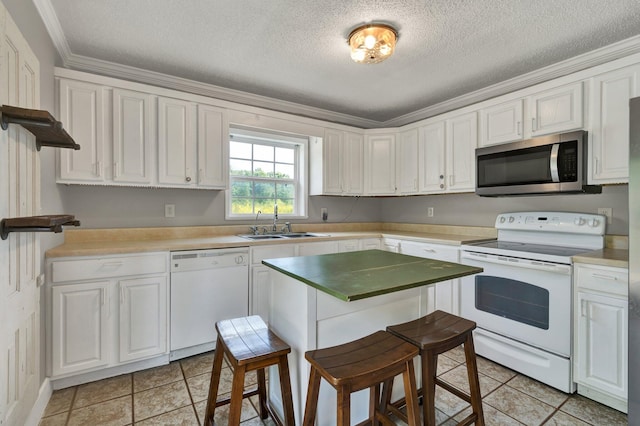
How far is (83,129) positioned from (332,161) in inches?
91.6

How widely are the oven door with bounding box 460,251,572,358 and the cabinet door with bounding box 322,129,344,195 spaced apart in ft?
5.29

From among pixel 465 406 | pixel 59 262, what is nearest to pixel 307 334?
pixel 465 406

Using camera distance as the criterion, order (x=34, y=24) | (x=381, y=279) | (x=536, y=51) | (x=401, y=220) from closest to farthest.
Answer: (x=381, y=279) → (x=34, y=24) → (x=536, y=51) → (x=401, y=220)

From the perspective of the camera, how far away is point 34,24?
177 centimetres

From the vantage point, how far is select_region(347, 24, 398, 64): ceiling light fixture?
6.61 feet

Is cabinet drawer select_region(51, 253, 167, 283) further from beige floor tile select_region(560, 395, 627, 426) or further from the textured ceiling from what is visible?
beige floor tile select_region(560, 395, 627, 426)

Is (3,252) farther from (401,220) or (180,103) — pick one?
(401,220)

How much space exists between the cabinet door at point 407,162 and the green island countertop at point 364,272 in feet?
5.93

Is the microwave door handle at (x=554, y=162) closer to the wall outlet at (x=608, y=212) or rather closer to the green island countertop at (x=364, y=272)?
the wall outlet at (x=608, y=212)

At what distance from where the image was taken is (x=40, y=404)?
175 cm

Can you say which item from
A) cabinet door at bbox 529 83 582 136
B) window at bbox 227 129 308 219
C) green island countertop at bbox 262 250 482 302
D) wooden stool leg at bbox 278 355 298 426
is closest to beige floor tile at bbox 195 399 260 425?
wooden stool leg at bbox 278 355 298 426

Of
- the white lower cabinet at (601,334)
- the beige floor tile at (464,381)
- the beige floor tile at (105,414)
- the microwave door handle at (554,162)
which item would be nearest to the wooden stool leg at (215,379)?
the beige floor tile at (105,414)

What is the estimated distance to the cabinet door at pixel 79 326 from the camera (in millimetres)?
1950

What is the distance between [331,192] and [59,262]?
2.50 meters
